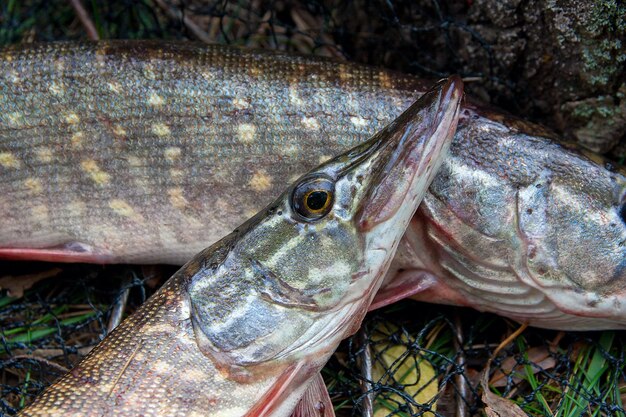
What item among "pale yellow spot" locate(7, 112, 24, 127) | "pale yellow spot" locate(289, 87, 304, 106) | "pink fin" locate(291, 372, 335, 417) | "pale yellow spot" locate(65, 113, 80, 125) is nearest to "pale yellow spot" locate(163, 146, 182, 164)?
"pale yellow spot" locate(65, 113, 80, 125)

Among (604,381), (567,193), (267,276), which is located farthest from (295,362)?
(604,381)

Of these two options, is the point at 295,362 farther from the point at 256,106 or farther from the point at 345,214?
the point at 256,106

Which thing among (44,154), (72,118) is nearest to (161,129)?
(72,118)

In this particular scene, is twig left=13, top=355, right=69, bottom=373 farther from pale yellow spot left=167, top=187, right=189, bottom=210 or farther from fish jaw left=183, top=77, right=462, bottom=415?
fish jaw left=183, top=77, right=462, bottom=415

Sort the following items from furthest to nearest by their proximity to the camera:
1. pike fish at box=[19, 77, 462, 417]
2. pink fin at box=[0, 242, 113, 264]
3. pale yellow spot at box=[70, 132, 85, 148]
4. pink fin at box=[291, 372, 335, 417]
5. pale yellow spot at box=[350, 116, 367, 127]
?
pink fin at box=[0, 242, 113, 264] < pale yellow spot at box=[70, 132, 85, 148] < pale yellow spot at box=[350, 116, 367, 127] < pink fin at box=[291, 372, 335, 417] < pike fish at box=[19, 77, 462, 417]

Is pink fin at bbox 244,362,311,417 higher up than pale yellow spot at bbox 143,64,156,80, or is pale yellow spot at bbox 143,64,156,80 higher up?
pale yellow spot at bbox 143,64,156,80

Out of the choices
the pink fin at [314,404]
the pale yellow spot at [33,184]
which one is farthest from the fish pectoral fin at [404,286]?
the pale yellow spot at [33,184]

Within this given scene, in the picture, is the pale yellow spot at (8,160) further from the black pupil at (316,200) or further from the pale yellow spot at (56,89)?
the black pupil at (316,200)
